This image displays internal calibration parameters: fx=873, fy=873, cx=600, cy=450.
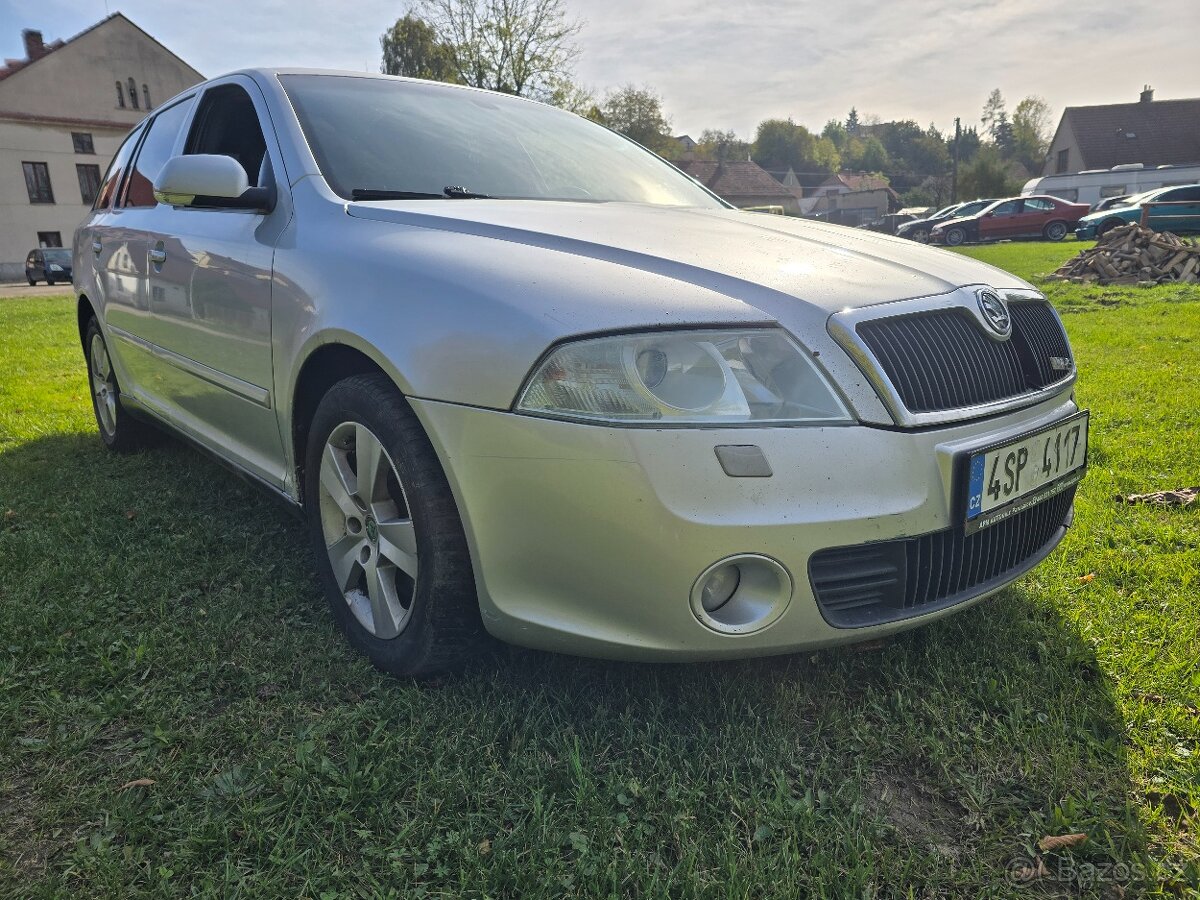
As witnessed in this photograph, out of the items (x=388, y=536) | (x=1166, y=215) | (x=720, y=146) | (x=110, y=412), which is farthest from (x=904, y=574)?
(x=720, y=146)

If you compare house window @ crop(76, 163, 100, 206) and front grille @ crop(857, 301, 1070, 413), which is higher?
house window @ crop(76, 163, 100, 206)

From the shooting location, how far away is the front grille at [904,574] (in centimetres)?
175

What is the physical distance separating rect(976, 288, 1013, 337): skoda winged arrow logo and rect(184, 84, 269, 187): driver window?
210cm

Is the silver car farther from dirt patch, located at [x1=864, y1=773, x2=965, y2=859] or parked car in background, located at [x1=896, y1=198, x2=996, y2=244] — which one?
parked car in background, located at [x1=896, y1=198, x2=996, y2=244]

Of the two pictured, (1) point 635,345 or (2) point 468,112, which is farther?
(2) point 468,112

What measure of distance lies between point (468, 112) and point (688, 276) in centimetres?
170

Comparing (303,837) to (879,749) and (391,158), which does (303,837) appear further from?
(391,158)

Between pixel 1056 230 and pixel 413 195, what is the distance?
1111 inches

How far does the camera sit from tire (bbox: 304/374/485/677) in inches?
76.3

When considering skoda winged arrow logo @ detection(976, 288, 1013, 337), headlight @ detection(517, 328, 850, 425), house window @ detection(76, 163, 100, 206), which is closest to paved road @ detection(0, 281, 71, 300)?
house window @ detection(76, 163, 100, 206)

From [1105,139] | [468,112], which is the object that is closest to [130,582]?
[468,112]

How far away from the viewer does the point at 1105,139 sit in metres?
50.5

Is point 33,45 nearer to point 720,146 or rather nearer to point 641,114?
point 641,114

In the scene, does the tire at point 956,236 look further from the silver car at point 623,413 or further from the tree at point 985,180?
the silver car at point 623,413
